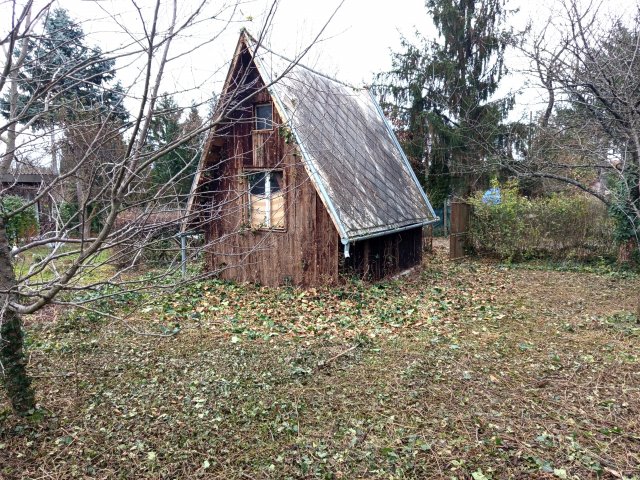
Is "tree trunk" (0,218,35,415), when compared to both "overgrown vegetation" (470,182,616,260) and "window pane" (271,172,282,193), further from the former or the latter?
"overgrown vegetation" (470,182,616,260)

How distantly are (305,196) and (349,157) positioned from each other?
176 centimetres

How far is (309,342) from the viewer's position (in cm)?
604

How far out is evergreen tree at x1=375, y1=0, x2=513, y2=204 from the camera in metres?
19.5

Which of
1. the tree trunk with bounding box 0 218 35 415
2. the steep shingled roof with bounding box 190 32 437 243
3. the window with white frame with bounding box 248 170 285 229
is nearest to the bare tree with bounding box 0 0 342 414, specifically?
the tree trunk with bounding box 0 218 35 415

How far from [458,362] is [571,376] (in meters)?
1.21

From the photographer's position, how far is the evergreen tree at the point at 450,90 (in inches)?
769

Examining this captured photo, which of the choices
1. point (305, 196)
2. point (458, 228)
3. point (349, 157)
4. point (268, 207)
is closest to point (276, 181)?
point (268, 207)

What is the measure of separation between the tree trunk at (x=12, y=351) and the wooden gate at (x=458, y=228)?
492 inches

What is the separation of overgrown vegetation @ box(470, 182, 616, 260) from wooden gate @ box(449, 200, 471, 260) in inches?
9.4

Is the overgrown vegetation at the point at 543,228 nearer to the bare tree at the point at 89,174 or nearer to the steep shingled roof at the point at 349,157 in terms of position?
the steep shingled roof at the point at 349,157

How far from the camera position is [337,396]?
4465 mm

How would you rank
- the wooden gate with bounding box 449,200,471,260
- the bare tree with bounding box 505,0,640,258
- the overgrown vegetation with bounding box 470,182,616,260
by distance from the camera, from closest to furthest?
the bare tree with bounding box 505,0,640,258 → the overgrown vegetation with bounding box 470,182,616,260 → the wooden gate with bounding box 449,200,471,260

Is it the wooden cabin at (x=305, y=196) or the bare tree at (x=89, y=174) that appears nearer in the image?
the bare tree at (x=89, y=174)

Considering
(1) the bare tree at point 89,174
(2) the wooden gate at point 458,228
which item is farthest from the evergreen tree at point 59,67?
(2) the wooden gate at point 458,228
